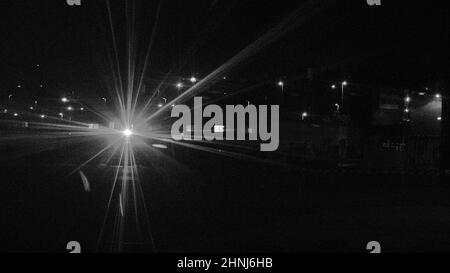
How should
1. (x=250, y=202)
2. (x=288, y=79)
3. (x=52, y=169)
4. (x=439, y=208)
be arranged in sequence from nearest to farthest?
(x=439, y=208), (x=250, y=202), (x=52, y=169), (x=288, y=79)

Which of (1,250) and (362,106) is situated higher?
(362,106)

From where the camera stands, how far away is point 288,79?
44.4m

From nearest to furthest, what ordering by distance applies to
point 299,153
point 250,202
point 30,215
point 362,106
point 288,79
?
point 30,215
point 250,202
point 299,153
point 288,79
point 362,106

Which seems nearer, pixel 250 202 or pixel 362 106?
pixel 250 202

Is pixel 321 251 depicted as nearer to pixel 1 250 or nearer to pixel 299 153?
pixel 1 250

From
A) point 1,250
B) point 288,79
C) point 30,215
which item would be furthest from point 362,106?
point 1,250

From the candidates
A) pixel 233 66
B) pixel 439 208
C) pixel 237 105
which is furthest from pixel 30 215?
pixel 237 105

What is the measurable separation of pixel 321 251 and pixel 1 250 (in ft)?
14.4

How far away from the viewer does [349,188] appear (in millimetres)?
19281

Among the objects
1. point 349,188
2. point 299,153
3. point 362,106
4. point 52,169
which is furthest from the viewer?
point 362,106

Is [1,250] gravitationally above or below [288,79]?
below

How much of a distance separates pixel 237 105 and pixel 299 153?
17846 millimetres

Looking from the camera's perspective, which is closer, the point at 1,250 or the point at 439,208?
the point at 1,250
